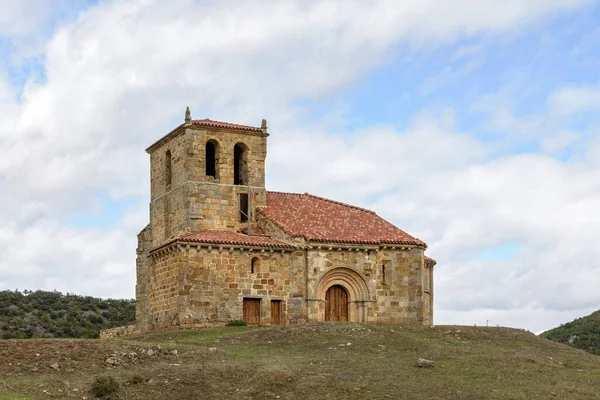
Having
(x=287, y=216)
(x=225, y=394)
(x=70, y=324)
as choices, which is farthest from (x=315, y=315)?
(x=70, y=324)

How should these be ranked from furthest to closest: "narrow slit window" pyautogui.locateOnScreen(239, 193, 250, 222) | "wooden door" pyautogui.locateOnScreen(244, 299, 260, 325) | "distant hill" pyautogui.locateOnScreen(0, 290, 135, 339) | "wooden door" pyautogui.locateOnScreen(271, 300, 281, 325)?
"distant hill" pyautogui.locateOnScreen(0, 290, 135, 339) < "narrow slit window" pyautogui.locateOnScreen(239, 193, 250, 222) < "wooden door" pyautogui.locateOnScreen(271, 300, 281, 325) < "wooden door" pyautogui.locateOnScreen(244, 299, 260, 325)

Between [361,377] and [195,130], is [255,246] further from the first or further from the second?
[361,377]

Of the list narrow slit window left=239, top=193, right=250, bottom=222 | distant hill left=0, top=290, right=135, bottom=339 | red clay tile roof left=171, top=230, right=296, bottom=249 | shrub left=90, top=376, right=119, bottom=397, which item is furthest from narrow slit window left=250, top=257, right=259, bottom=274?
distant hill left=0, top=290, right=135, bottom=339

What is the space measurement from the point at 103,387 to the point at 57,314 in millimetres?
37115

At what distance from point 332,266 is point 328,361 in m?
13.4

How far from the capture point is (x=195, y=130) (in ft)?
151

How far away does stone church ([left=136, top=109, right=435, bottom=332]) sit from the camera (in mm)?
42812

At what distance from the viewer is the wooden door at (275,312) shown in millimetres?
44250

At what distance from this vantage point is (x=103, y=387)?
1102 inches

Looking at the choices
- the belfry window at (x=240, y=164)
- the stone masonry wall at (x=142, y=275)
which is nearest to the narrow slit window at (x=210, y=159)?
the belfry window at (x=240, y=164)

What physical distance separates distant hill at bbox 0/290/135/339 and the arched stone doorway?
2072 cm

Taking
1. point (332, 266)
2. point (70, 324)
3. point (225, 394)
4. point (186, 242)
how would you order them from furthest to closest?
point (70, 324) < point (332, 266) < point (186, 242) < point (225, 394)

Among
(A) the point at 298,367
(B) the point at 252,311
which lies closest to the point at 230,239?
(B) the point at 252,311

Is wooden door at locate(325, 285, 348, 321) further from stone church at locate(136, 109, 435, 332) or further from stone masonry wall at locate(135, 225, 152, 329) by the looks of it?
stone masonry wall at locate(135, 225, 152, 329)
